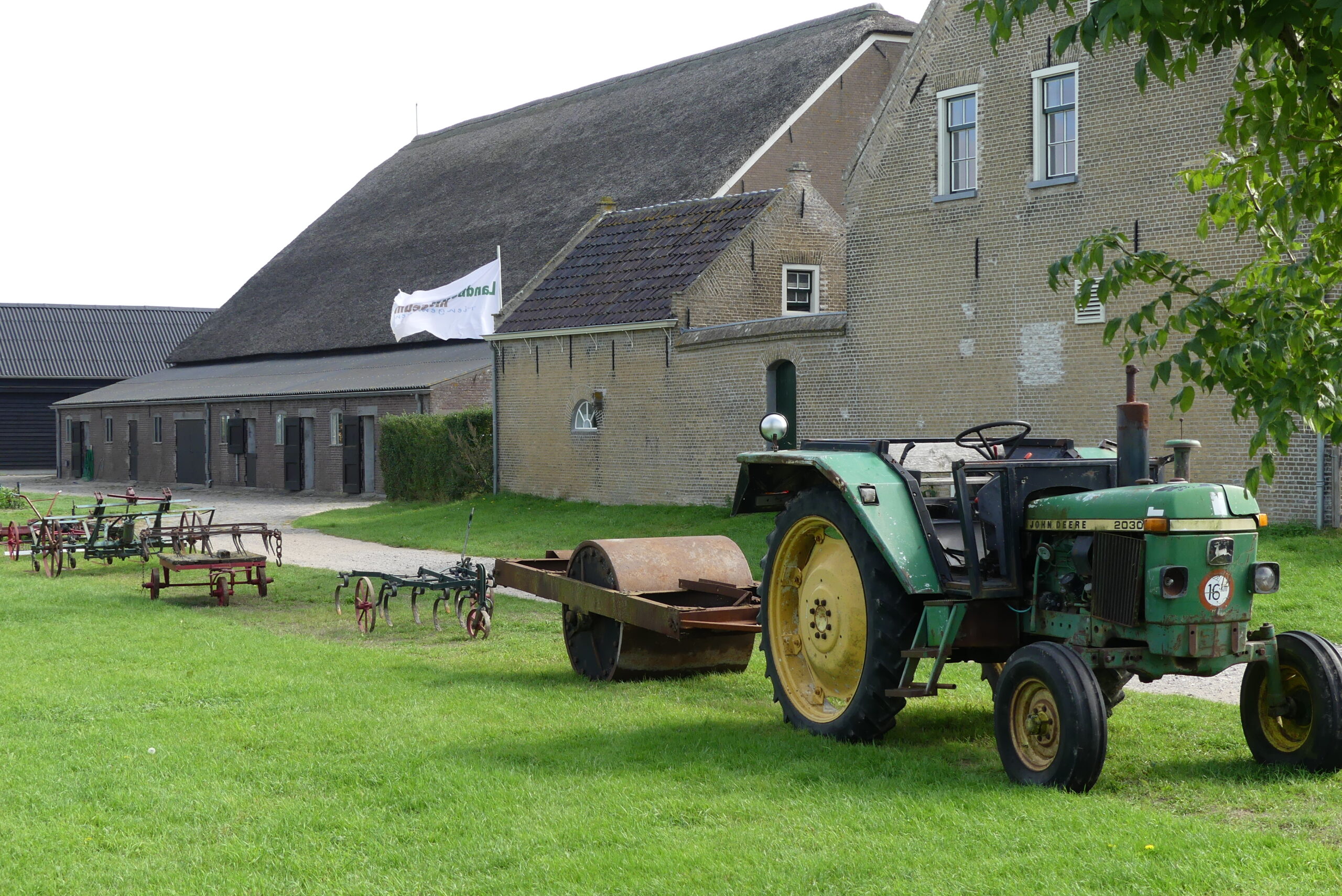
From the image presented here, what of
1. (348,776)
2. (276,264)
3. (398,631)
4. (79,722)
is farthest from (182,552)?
(276,264)

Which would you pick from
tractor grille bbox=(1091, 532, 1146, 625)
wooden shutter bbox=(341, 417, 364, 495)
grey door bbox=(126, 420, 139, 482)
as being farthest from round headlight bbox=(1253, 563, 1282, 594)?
grey door bbox=(126, 420, 139, 482)

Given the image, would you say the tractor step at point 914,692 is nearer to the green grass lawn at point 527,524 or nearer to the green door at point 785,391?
the green grass lawn at point 527,524

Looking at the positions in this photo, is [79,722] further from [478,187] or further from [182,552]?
[478,187]

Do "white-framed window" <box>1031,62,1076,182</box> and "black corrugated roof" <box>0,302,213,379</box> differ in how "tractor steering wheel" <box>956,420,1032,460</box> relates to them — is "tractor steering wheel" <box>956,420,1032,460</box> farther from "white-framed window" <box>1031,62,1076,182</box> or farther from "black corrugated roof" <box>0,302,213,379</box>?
"black corrugated roof" <box>0,302,213,379</box>

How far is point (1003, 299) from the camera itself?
20.1 m

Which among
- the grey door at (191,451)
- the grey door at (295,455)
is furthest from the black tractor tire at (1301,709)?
the grey door at (191,451)

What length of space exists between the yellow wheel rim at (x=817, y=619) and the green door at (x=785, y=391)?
14.8 metres

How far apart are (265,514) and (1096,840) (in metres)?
26.7

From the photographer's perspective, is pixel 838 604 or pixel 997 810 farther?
pixel 838 604

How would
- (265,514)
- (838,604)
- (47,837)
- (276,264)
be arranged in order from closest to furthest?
(47,837) → (838,604) → (265,514) → (276,264)

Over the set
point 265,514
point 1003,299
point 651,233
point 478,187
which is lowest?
point 265,514

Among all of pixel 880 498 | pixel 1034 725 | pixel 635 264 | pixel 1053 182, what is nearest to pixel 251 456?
pixel 635 264

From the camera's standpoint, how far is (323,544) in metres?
22.3

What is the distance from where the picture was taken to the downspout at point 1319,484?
1652cm
